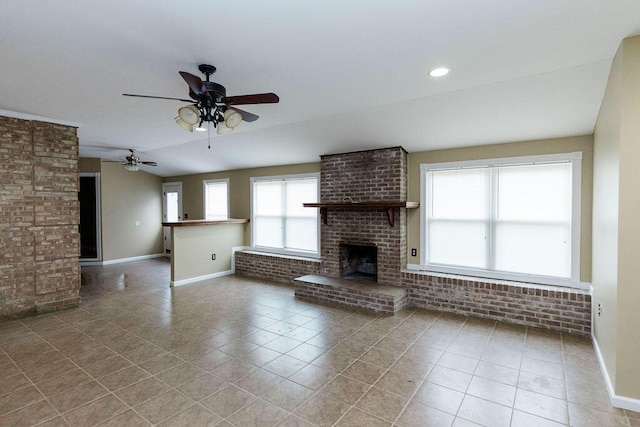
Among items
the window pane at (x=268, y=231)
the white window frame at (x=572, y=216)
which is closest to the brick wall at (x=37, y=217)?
the window pane at (x=268, y=231)

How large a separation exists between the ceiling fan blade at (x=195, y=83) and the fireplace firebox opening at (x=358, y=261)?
138 inches

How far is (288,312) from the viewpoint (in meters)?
4.44

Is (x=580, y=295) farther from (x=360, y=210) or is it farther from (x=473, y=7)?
(x=473, y=7)

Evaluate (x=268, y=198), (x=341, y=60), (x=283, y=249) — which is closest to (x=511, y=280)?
(x=341, y=60)

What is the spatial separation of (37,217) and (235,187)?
142 inches

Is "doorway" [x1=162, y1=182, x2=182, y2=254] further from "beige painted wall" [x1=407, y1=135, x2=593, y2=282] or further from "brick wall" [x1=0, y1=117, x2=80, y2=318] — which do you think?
"beige painted wall" [x1=407, y1=135, x2=593, y2=282]

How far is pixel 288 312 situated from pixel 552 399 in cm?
297

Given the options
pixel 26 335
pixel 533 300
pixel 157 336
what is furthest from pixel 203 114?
pixel 533 300

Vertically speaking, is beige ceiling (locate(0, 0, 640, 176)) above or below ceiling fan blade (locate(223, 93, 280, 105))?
above

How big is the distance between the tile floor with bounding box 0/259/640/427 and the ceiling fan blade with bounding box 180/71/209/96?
92.9 inches

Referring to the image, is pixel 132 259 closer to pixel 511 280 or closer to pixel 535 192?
pixel 511 280

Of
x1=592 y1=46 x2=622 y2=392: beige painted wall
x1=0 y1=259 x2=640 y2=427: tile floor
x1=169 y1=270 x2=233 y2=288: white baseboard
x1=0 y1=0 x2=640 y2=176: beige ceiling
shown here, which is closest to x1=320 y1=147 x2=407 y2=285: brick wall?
x1=0 y1=0 x2=640 y2=176: beige ceiling

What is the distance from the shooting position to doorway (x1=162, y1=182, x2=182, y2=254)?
28.7 ft

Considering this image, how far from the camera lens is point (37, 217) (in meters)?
4.30
